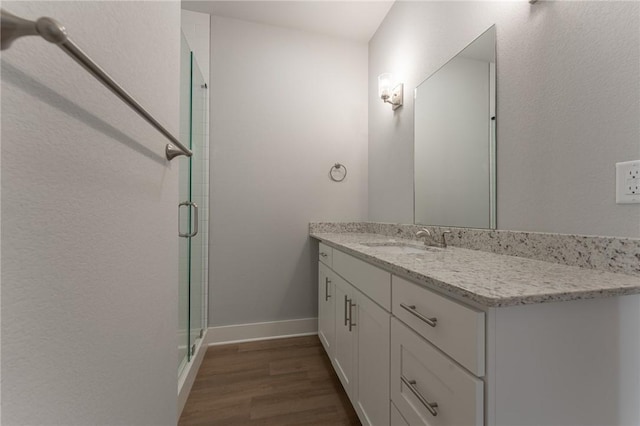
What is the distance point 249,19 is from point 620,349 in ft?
9.26

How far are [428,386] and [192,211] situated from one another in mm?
1702

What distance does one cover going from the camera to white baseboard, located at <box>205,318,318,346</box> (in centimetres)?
207

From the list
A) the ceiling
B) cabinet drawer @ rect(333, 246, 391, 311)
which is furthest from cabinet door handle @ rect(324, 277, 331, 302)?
the ceiling

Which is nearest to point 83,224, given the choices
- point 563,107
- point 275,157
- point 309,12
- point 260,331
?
point 563,107

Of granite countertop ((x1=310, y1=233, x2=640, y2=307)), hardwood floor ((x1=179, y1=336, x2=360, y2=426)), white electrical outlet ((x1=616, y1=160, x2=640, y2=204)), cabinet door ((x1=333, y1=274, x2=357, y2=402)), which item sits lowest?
hardwood floor ((x1=179, y1=336, x2=360, y2=426))

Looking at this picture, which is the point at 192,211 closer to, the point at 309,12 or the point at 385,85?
the point at 385,85

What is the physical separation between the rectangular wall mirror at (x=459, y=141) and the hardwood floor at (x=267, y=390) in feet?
3.90

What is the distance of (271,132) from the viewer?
2.21 m

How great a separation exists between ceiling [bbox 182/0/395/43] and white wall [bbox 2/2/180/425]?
1593 mm

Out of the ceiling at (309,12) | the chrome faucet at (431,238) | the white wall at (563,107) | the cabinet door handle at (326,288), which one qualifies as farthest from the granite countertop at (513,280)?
the ceiling at (309,12)

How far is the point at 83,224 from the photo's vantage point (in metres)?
0.46

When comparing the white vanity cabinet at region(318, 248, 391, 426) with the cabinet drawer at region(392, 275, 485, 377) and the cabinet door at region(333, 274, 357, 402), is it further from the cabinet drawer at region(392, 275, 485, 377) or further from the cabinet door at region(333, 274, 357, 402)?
the cabinet drawer at region(392, 275, 485, 377)

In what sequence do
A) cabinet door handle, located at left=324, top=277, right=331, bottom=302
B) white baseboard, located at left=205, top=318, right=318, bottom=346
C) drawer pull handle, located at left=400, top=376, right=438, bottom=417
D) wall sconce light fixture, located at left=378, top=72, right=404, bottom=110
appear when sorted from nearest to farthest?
1. drawer pull handle, located at left=400, top=376, right=438, bottom=417
2. cabinet door handle, located at left=324, top=277, right=331, bottom=302
3. wall sconce light fixture, located at left=378, top=72, right=404, bottom=110
4. white baseboard, located at left=205, top=318, right=318, bottom=346

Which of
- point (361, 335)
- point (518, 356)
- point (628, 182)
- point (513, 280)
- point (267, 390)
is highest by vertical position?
point (628, 182)
